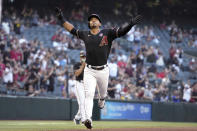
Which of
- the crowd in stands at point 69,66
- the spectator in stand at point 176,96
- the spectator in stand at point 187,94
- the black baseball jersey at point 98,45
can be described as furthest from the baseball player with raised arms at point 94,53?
the spectator in stand at point 187,94

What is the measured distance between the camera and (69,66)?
22.5 m

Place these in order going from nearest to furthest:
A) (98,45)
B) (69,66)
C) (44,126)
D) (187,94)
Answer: (98,45)
(44,126)
(187,94)
(69,66)

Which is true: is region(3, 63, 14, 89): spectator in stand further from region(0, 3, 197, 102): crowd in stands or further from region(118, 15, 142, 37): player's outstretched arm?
region(118, 15, 142, 37): player's outstretched arm

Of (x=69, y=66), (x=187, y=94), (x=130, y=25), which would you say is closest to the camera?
(x=130, y=25)

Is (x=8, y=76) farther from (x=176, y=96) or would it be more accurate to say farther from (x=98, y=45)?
(x=98, y=45)

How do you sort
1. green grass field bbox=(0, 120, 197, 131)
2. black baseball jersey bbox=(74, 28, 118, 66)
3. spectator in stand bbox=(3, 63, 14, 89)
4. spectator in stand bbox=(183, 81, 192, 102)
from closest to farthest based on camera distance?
1. black baseball jersey bbox=(74, 28, 118, 66)
2. green grass field bbox=(0, 120, 197, 131)
3. spectator in stand bbox=(3, 63, 14, 89)
4. spectator in stand bbox=(183, 81, 192, 102)

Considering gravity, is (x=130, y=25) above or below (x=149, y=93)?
above

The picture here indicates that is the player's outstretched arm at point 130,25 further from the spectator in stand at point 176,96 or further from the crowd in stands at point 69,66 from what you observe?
the spectator in stand at point 176,96

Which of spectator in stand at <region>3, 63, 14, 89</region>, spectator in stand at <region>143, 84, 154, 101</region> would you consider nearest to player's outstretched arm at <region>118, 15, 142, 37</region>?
spectator in stand at <region>3, 63, 14, 89</region>

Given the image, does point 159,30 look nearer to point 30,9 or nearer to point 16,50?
point 30,9

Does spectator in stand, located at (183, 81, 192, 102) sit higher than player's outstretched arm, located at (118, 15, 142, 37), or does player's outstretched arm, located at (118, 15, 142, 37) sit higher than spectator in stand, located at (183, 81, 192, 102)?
player's outstretched arm, located at (118, 15, 142, 37)

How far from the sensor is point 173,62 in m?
27.0

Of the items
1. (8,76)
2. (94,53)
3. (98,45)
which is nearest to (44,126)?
(94,53)

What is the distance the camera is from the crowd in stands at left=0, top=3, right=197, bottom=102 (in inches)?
786
